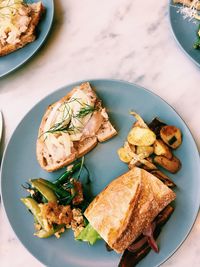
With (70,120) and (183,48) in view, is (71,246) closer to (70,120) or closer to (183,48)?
(70,120)

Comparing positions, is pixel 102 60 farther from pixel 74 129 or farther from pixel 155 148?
pixel 155 148

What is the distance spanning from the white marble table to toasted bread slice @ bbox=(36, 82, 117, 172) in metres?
0.24

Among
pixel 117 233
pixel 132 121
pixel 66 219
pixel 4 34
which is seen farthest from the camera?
pixel 4 34

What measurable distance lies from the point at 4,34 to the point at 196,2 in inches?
38.7

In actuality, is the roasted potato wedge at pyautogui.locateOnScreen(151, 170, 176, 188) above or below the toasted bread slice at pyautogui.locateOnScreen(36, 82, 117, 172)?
below

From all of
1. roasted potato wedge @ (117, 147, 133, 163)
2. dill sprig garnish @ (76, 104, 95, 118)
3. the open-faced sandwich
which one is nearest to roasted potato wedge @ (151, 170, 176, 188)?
roasted potato wedge @ (117, 147, 133, 163)

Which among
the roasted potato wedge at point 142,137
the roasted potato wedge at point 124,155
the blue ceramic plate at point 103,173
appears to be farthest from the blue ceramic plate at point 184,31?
the roasted potato wedge at point 124,155

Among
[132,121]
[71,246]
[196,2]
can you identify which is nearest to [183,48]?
[196,2]

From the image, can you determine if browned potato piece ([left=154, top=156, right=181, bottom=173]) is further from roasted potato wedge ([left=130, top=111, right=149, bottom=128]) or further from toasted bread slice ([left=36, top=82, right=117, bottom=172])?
toasted bread slice ([left=36, top=82, right=117, bottom=172])

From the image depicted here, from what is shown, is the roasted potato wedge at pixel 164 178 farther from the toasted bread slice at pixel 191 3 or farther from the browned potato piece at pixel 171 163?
the toasted bread slice at pixel 191 3

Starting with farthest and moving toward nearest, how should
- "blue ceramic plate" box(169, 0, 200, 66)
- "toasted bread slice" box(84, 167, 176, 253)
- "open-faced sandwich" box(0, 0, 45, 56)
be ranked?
"open-faced sandwich" box(0, 0, 45, 56) → "blue ceramic plate" box(169, 0, 200, 66) → "toasted bread slice" box(84, 167, 176, 253)

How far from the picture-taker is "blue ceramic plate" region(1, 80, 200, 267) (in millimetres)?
1835

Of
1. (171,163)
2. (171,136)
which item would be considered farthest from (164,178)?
(171,136)

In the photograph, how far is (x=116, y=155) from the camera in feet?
6.70
